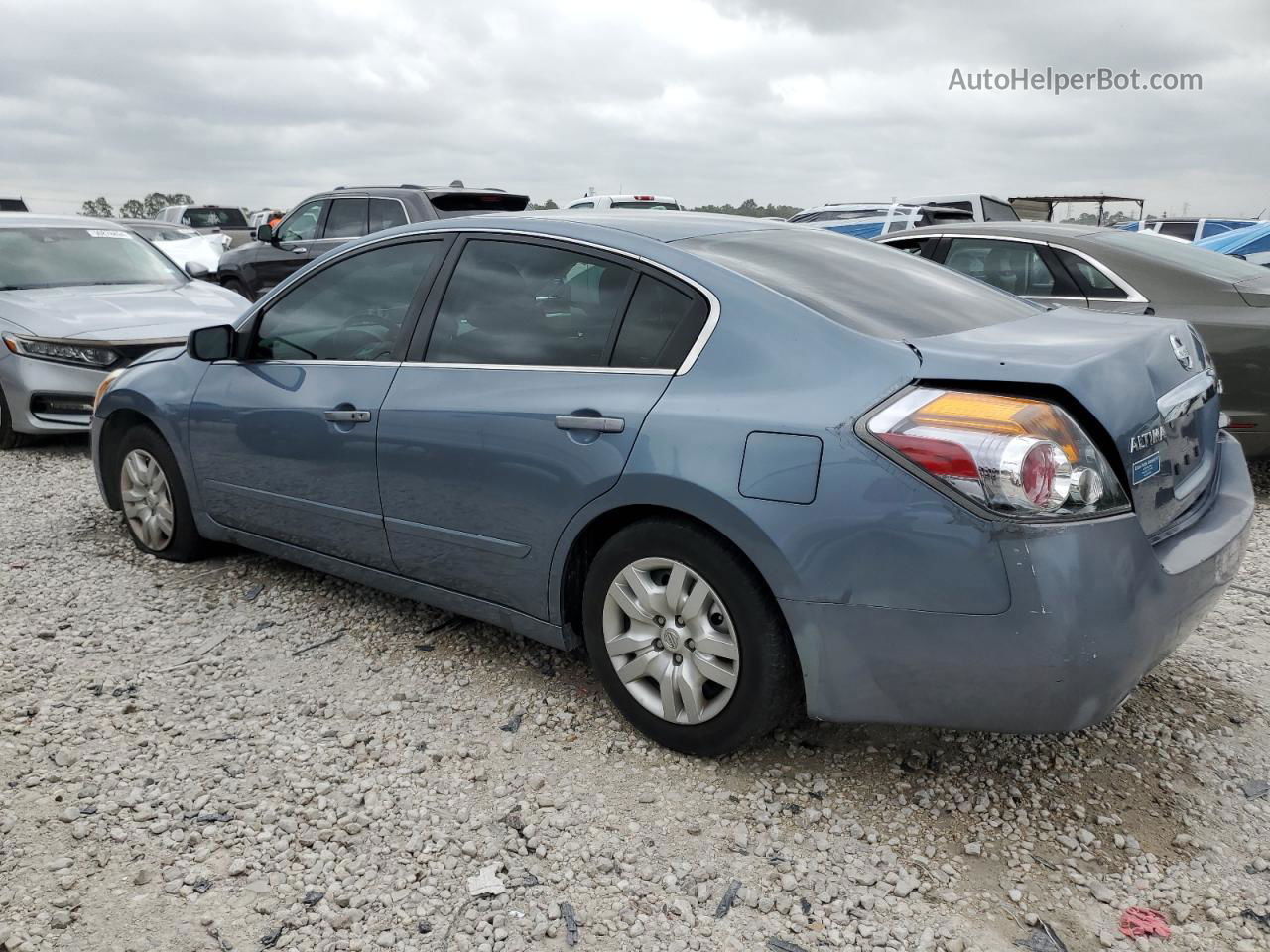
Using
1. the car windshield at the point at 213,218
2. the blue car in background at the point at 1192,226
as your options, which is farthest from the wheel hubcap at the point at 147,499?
the car windshield at the point at 213,218

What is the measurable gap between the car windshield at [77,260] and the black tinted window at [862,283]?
6.44 metres

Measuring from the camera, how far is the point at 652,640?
2.97 meters

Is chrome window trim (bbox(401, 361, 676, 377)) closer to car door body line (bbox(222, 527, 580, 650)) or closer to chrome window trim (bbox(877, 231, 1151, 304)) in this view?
car door body line (bbox(222, 527, 580, 650))

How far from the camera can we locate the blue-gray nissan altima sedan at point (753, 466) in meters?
2.42

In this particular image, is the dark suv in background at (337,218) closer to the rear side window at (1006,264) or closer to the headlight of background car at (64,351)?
the headlight of background car at (64,351)

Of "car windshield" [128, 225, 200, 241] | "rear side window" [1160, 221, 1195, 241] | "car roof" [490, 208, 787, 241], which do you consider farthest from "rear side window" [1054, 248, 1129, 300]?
"rear side window" [1160, 221, 1195, 241]

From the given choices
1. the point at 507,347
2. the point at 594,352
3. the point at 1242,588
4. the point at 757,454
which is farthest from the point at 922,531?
the point at 1242,588

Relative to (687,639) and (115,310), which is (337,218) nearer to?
(115,310)

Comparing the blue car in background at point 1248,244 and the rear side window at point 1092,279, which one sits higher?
the blue car in background at point 1248,244

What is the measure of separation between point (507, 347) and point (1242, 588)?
126 inches

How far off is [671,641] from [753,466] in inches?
22.5

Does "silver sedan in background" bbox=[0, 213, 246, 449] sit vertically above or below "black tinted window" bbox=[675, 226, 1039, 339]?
below

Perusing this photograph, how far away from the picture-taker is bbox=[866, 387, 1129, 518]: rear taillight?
236cm

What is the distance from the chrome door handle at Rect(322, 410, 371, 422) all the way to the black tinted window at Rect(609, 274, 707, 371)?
40.4 inches
